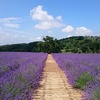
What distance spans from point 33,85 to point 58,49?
56221 millimetres

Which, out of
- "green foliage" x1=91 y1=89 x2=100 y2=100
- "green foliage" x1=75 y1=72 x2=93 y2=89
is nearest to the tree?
"green foliage" x1=75 y1=72 x2=93 y2=89

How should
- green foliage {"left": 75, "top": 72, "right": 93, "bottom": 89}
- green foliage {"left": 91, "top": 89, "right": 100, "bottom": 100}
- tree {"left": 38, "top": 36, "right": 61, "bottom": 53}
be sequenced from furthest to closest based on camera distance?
tree {"left": 38, "top": 36, "right": 61, "bottom": 53} → green foliage {"left": 75, "top": 72, "right": 93, "bottom": 89} → green foliage {"left": 91, "top": 89, "right": 100, "bottom": 100}

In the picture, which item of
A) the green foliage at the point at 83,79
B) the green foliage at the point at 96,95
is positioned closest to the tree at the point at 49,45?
the green foliage at the point at 83,79

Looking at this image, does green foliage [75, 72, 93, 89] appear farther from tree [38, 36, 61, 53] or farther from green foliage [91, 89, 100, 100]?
tree [38, 36, 61, 53]

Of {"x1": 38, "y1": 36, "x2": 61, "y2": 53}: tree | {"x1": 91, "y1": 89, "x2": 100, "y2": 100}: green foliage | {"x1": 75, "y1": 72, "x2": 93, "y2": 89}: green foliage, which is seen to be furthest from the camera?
{"x1": 38, "y1": 36, "x2": 61, "y2": 53}: tree

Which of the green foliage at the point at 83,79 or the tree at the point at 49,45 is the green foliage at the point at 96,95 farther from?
the tree at the point at 49,45

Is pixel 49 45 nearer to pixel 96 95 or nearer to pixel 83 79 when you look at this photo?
pixel 83 79

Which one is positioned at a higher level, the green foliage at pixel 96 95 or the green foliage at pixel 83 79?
the green foliage at pixel 96 95

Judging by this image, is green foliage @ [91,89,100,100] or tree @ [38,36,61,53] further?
tree @ [38,36,61,53]

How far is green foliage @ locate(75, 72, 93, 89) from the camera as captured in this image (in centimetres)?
672

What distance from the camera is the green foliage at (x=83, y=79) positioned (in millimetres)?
6723

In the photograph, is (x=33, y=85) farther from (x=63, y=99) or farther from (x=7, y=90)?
(x=7, y=90)

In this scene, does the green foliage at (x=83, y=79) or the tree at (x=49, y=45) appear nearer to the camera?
the green foliage at (x=83, y=79)

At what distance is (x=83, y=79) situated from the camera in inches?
271
